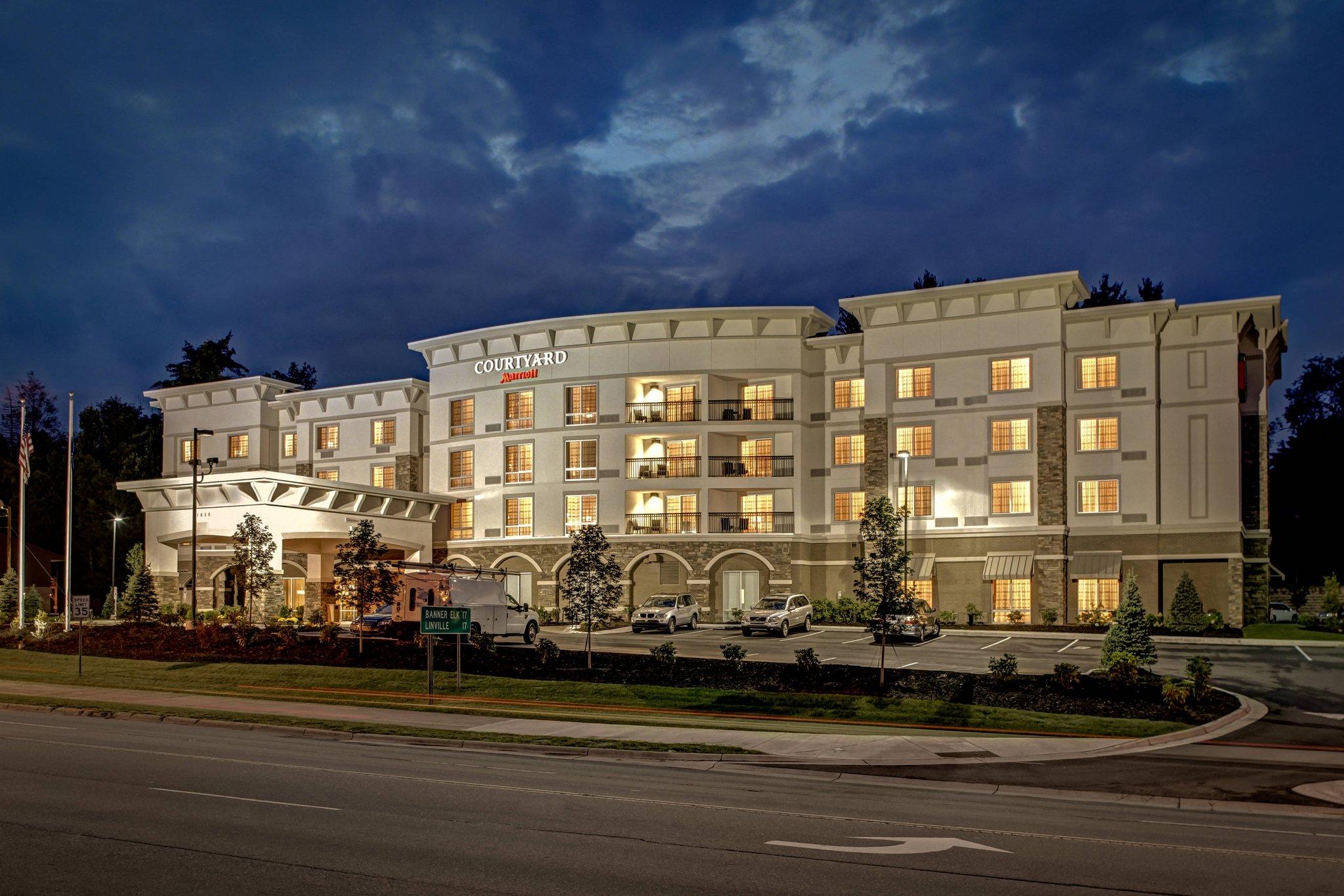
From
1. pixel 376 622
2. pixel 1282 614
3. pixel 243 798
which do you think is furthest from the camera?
pixel 1282 614

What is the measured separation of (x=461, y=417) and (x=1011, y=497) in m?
29.6

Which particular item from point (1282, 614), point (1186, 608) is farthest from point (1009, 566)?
point (1282, 614)

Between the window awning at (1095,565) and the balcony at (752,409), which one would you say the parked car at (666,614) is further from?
the window awning at (1095,565)

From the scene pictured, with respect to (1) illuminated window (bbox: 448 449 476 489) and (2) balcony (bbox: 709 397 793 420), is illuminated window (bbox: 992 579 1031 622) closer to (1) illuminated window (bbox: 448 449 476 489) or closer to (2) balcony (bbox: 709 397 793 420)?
(2) balcony (bbox: 709 397 793 420)

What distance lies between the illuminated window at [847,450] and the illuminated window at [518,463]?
16.0 metres

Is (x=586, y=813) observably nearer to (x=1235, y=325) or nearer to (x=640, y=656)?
(x=640, y=656)

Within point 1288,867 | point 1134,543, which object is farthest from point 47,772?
point 1134,543

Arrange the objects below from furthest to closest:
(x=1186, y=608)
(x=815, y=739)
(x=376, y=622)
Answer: (x=1186, y=608)
(x=376, y=622)
(x=815, y=739)

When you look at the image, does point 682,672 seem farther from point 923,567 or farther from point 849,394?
point 849,394

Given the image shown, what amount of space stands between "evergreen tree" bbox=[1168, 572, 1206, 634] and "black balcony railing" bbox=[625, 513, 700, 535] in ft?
72.9

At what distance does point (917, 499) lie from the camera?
5297 centimetres

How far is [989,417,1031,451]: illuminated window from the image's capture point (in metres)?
50.9

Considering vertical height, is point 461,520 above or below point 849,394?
below

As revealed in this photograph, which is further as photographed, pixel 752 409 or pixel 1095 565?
pixel 752 409
